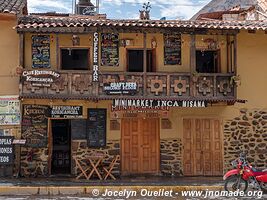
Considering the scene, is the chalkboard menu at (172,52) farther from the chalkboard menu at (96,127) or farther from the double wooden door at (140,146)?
the chalkboard menu at (96,127)

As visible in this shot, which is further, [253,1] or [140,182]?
[253,1]

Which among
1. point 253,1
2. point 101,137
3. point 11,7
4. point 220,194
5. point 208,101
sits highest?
point 253,1

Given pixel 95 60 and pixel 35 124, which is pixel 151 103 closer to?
pixel 95 60

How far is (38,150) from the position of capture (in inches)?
672

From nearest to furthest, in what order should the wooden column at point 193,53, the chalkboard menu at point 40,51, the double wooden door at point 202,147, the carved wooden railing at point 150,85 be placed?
the carved wooden railing at point 150,85 → the wooden column at point 193,53 → the chalkboard menu at point 40,51 → the double wooden door at point 202,147

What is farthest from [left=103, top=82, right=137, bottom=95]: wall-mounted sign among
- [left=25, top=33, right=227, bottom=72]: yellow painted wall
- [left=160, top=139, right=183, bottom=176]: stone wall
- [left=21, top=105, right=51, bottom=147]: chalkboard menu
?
[left=160, top=139, right=183, bottom=176]: stone wall

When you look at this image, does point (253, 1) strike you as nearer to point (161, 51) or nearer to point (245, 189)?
point (161, 51)

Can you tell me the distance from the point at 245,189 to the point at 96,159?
220 inches

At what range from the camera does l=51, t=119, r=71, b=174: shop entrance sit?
60.4 ft

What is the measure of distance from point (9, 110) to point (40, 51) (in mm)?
2397

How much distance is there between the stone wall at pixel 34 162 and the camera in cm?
1694

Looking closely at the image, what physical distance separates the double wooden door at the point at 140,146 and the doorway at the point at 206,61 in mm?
2926

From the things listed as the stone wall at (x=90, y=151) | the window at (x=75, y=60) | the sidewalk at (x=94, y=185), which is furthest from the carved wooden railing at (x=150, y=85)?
the sidewalk at (x=94, y=185)

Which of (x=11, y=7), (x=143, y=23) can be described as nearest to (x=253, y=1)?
(x=143, y=23)
